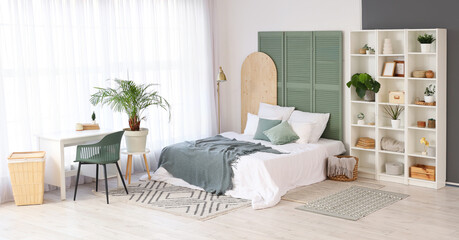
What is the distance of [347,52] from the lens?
7418 millimetres

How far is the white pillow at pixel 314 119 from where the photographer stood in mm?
7431

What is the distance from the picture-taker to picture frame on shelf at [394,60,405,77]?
686 cm

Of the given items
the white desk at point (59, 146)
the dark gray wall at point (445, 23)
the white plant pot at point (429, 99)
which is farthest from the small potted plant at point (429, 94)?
the white desk at point (59, 146)

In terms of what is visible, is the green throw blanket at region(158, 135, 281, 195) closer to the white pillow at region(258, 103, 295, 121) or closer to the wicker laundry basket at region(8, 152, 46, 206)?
the white pillow at region(258, 103, 295, 121)

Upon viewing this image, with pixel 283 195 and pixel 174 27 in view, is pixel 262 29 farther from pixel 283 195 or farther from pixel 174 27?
pixel 283 195

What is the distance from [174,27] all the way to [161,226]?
3439mm

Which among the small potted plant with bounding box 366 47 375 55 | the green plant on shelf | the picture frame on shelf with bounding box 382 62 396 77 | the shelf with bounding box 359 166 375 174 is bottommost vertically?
the shelf with bounding box 359 166 375 174

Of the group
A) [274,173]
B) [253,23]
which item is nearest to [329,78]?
[253,23]

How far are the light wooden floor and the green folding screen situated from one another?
1.79 meters

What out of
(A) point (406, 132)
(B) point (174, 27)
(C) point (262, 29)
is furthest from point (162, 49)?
(A) point (406, 132)

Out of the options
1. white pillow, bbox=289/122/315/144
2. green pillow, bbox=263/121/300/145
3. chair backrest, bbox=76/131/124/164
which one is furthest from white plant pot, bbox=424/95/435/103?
chair backrest, bbox=76/131/124/164

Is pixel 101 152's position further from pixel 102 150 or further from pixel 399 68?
pixel 399 68

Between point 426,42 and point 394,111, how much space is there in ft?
3.07

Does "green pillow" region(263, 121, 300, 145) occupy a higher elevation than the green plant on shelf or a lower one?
lower
